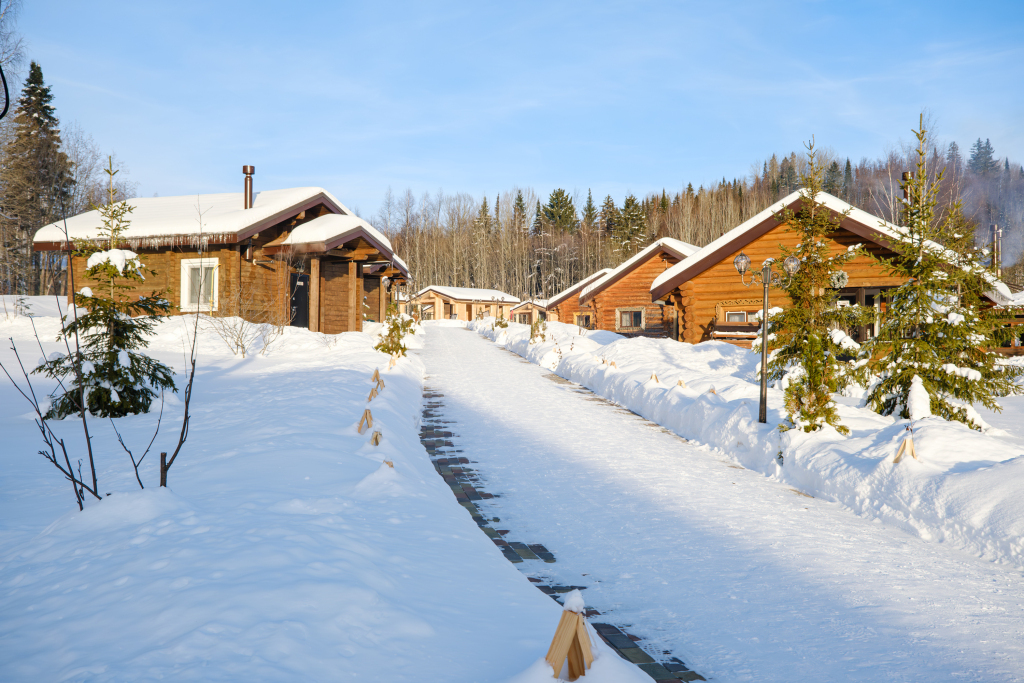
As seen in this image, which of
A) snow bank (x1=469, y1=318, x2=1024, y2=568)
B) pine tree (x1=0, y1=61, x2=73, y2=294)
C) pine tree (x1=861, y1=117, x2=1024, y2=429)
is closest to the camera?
snow bank (x1=469, y1=318, x2=1024, y2=568)

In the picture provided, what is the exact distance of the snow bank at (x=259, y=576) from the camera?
2520 mm

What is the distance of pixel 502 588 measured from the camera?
147 inches

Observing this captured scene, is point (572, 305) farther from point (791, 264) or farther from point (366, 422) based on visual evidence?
point (366, 422)

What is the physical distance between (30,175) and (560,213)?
196ft

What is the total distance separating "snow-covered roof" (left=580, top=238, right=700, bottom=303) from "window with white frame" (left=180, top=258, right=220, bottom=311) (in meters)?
20.2

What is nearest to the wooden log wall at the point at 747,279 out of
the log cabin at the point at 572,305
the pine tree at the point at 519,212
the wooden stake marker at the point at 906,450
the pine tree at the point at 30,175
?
the wooden stake marker at the point at 906,450

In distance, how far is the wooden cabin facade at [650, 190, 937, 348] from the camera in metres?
17.5

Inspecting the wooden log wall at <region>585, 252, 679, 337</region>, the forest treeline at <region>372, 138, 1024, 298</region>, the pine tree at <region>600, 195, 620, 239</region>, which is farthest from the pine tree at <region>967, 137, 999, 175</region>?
the wooden log wall at <region>585, 252, 679, 337</region>

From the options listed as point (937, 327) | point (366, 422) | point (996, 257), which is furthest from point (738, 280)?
point (366, 422)

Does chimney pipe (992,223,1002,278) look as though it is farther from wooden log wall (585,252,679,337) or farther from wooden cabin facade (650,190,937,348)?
wooden log wall (585,252,679,337)

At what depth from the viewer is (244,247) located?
18938mm

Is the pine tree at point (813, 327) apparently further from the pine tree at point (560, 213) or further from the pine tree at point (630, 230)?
the pine tree at point (560, 213)

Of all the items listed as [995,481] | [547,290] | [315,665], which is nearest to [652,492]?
[995,481]

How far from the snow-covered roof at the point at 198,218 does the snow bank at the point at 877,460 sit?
12.5m
